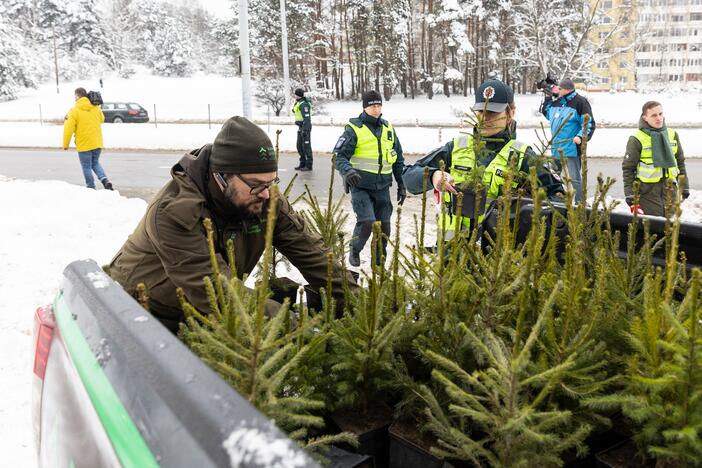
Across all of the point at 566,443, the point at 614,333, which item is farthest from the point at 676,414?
the point at 614,333

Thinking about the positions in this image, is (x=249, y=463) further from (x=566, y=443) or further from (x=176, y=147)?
(x=176, y=147)

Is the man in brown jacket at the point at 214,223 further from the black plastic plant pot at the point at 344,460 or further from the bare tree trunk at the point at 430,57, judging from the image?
the bare tree trunk at the point at 430,57

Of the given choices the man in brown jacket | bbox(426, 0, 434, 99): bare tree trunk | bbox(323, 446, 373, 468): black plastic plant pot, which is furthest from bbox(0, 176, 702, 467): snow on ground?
bbox(426, 0, 434, 99): bare tree trunk

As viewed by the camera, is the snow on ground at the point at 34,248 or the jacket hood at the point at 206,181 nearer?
the jacket hood at the point at 206,181

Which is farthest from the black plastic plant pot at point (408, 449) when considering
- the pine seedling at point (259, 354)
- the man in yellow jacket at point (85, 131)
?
the man in yellow jacket at point (85, 131)

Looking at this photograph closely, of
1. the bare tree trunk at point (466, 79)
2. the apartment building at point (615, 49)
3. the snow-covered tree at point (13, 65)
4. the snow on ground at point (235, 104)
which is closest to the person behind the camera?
the snow on ground at point (235, 104)

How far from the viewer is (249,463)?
813 mm

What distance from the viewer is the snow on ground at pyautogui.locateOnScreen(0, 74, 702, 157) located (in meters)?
21.3

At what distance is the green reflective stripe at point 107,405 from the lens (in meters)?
1.02

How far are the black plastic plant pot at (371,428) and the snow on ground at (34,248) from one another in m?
2.04

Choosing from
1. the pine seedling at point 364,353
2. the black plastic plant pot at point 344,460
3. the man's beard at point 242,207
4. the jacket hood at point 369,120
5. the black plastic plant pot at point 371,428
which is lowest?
the black plastic plant pot at point 371,428

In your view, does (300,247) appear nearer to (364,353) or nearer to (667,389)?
(364,353)

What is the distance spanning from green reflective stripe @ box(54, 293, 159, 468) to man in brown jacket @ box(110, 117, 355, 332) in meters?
1.01

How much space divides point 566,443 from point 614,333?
50 centimetres
